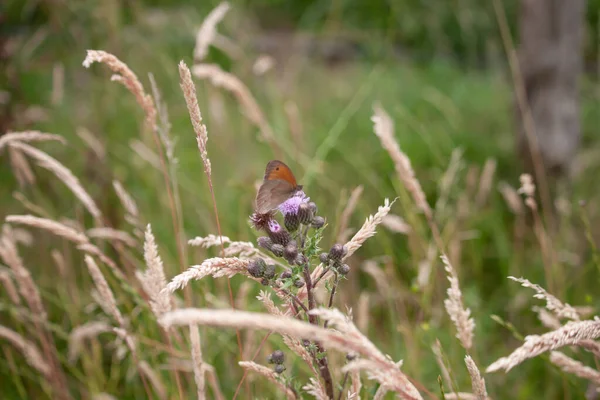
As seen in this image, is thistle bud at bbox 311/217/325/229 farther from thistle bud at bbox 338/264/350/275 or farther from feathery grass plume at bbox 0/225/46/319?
feathery grass plume at bbox 0/225/46/319

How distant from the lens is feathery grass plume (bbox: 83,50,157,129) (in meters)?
0.92

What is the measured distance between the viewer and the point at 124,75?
1031 mm

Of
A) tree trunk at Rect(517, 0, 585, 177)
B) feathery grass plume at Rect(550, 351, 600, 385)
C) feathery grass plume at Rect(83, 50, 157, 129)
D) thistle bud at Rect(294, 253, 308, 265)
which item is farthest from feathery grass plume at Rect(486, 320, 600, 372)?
tree trunk at Rect(517, 0, 585, 177)

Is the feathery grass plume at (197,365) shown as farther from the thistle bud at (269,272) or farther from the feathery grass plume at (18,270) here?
the feathery grass plume at (18,270)

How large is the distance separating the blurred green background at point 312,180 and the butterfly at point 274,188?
0.73 feet

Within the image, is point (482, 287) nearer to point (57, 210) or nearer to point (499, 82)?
point (57, 210)

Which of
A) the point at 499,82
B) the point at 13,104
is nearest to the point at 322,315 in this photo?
the point at 13,104

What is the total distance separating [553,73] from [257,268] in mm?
2466

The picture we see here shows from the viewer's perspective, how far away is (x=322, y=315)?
558 millimetres

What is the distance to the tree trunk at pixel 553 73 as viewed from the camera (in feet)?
8.62

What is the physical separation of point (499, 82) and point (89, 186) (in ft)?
16.1

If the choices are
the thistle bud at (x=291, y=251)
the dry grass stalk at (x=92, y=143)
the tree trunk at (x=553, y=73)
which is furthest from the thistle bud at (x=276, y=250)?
the tree trunk at (x=553, y=73)

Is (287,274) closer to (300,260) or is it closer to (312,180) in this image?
(300,260)

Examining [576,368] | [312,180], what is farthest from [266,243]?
[312,180]
